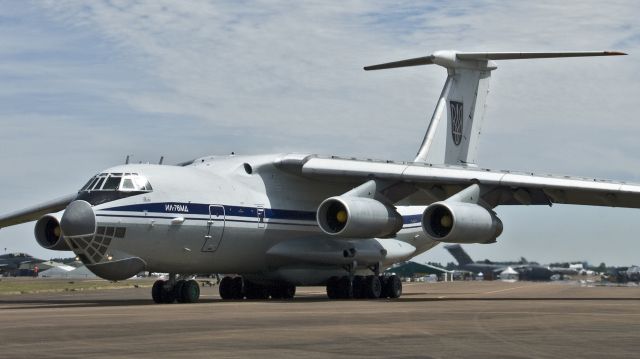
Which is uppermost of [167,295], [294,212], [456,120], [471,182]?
[456,120]

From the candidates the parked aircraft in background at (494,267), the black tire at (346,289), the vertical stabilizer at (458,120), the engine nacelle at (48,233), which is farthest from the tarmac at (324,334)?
the parked aircraft in background at (494,267)

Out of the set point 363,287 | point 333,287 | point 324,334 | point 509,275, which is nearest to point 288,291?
point 333,287

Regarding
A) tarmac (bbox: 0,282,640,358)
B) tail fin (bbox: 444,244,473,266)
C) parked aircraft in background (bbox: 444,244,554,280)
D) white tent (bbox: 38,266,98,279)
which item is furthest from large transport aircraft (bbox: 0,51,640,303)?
tail fin (bbox: 444,244,473,266)

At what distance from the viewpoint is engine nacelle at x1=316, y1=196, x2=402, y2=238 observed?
73.7 feet

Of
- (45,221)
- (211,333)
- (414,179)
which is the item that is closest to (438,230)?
(414,179)

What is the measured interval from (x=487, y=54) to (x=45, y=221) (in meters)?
12.8

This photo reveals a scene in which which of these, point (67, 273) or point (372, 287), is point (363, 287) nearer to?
point (372, 287)

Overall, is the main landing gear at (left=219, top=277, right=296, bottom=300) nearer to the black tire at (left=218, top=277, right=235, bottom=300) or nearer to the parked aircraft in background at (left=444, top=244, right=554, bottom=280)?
the black tire at (left=218, top=277, right=235, bottom=300)

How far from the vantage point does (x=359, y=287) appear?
25891 mm

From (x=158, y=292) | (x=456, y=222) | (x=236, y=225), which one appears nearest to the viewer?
(x=456, y=222)

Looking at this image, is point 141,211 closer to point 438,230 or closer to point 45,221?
point 45,221

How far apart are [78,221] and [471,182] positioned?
9.17m

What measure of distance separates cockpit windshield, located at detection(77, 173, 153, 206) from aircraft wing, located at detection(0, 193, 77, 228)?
435 cm

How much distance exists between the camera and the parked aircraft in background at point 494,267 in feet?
282
